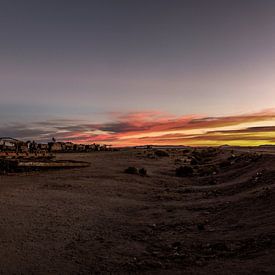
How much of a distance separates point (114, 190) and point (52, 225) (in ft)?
28.3

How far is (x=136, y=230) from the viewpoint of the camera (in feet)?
40.6

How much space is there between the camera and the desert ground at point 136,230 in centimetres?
874

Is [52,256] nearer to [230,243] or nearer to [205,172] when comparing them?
[230,243]

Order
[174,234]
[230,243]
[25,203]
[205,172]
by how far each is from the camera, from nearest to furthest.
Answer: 1. [230,243]
2. [174,234]
3. [25,203]
4. [205,172]

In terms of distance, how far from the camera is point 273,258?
7965 mm

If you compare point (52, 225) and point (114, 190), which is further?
point (114, 190)

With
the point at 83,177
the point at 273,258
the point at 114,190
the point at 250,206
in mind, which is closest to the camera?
the point at 273,258

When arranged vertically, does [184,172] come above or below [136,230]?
above

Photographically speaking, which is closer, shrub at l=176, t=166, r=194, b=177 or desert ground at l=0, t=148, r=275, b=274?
desert ground at l=0, t=148, r=275, b=274

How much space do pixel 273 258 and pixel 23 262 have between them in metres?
6.19

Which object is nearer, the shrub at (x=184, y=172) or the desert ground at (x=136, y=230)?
the desert ground at (x=136, y=230)

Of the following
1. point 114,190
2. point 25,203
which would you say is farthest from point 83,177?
point 25,203

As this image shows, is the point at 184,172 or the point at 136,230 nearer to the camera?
the point at 136,230

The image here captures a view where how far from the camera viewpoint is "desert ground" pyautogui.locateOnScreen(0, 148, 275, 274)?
8.74m
